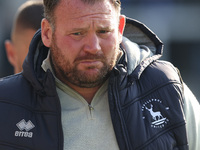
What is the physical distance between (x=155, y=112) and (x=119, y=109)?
0.75 feet

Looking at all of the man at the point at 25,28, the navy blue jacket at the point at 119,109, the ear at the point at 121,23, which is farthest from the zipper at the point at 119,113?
the man at the point at 25,28

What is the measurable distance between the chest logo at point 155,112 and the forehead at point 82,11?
57 centimetres

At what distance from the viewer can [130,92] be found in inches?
101

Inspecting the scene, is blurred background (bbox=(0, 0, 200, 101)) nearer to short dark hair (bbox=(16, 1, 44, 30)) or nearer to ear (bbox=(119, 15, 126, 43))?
short dark hair (bbox=(16, 1, 44, 30))

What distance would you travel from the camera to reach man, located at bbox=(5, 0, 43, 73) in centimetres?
376

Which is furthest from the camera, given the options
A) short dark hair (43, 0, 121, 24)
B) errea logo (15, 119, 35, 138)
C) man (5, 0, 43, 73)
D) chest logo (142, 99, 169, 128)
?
man (5, 0, 43, 73)

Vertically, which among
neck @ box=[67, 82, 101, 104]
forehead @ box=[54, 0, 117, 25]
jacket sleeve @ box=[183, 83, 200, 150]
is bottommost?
jacket sleeve @ box=[183, 83, 200, 150]

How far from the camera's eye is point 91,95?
2682 millimetres

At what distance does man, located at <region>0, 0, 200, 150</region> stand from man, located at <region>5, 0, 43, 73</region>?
1.07 metres

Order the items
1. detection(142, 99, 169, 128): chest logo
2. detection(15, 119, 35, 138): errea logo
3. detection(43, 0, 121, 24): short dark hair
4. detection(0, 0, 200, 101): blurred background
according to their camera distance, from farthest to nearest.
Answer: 1. detection(0, 0, 200, 101): blurred background
2. detection(43, 0, 121, 24): short dark hair
3. detection(142, 99, 169, 128): chest logo
4. detection(15, 119, 35, 138): errea logo

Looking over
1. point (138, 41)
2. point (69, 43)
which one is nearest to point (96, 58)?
point (69, 43)

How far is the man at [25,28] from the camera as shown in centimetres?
376

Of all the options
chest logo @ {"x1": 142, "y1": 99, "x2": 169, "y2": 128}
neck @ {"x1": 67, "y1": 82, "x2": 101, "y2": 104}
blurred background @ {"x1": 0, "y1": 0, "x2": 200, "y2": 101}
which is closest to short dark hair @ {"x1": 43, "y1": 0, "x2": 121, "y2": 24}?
neck @ {"x1": 67, "y1": 82, "x2": 101, "y2": 104}

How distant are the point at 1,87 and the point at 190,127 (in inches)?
46.4
